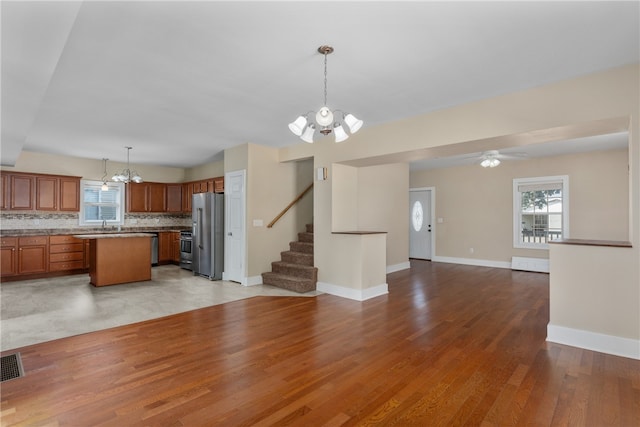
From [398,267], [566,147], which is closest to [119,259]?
[398,267]

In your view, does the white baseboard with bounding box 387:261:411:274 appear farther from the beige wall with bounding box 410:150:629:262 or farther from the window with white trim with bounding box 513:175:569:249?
the window with white trim with bounding box 513:175:569:249

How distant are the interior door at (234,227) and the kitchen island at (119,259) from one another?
57.9 inches

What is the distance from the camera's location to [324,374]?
2525mm

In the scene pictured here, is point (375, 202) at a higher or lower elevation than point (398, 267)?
higher

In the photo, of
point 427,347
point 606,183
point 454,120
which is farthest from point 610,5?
point 606,183

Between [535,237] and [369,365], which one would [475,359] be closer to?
[369,365]

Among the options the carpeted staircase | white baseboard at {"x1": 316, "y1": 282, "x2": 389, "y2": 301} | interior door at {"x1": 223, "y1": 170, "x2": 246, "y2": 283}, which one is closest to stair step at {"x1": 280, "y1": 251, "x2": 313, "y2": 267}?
the carpeted staircase

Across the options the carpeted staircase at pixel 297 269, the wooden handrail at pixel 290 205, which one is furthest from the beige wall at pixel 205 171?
the carpeted staircase at pixel 297 269

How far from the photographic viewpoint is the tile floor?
11.6 ft

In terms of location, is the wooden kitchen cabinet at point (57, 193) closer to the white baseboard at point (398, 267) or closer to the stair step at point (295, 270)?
the stair step at point (295, 270)

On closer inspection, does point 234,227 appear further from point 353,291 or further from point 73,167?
point 73,167

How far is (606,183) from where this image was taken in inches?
247

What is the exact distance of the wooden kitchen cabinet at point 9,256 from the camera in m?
5.94

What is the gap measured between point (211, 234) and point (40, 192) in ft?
12.1
